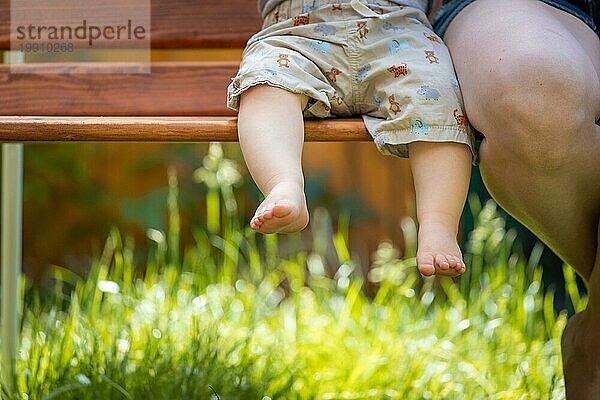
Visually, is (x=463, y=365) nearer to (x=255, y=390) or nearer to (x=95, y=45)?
(x=255, y=390)

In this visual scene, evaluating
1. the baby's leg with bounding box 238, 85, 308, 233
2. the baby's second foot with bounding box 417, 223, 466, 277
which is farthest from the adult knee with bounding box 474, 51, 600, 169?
the baby's leg with bounding box 238, 85, 308, 233

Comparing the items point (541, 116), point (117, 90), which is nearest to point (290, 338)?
point (117, 90)

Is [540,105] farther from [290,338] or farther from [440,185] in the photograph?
[290,338]

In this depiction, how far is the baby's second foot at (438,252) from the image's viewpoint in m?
1.39

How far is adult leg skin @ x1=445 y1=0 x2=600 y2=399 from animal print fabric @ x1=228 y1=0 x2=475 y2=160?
4cm

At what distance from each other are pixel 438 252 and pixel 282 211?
24 centimetres

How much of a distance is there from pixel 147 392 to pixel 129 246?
1234 millimetres

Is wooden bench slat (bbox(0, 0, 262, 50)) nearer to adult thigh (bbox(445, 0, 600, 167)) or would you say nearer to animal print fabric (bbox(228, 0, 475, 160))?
animal print fabric (bbox(228, 0, 475, 160))

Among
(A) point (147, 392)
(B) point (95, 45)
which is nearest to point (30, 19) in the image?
(B) point (95, 45)

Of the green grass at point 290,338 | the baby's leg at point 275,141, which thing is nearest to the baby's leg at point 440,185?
the baby's leg at point 275,141

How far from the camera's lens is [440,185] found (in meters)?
1.46

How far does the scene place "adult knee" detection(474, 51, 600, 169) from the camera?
1.36m

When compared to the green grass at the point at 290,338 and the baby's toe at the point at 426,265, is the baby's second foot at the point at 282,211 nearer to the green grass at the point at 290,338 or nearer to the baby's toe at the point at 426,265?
the baby's toe at the point at 426,265

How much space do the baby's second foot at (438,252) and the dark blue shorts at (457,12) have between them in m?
0.41
